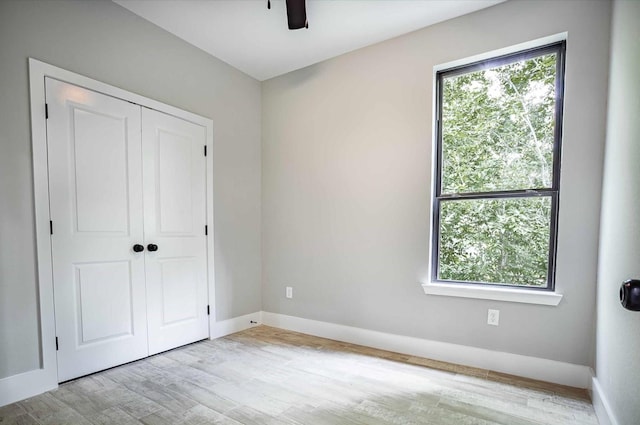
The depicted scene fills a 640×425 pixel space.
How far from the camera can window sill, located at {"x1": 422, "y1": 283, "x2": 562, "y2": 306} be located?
7.12 feet

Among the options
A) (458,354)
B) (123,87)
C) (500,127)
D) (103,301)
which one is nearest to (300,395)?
(458,354)

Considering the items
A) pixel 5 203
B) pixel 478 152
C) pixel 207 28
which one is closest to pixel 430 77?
pixel 478 152

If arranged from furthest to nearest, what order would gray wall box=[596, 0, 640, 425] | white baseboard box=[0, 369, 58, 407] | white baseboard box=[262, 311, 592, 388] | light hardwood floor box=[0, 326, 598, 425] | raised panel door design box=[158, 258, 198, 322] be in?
raised panel door design box=[158, 258, 198, 322] → white baseboard box=[262, 311, 592, 388] → white baseboard box=[0, 369, 58, 407] → light hardwood floor box=[0, 326, 598, 425] → gray wall box=[596, 0, 640, 425]

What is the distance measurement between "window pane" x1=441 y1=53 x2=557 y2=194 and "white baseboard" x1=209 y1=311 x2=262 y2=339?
2.47 metres

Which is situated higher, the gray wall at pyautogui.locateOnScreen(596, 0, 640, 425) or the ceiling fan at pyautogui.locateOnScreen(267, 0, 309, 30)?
the ceiling fan at pyautogui.locateOnScreen(267, 0, 309, 30)

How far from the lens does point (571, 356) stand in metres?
2.13

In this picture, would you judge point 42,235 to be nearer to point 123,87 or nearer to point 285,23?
point 123,87

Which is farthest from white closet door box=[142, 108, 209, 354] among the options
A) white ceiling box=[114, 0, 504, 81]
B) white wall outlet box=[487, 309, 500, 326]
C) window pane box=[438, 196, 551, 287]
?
white wall outlet box=[487, 309, 500, 326]

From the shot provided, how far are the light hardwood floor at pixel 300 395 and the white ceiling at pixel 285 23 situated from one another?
9.18ft

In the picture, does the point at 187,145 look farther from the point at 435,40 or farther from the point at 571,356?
the point at 571,356

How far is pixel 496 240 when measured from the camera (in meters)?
2.45

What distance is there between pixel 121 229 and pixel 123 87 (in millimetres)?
1139

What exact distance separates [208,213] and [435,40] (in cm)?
261

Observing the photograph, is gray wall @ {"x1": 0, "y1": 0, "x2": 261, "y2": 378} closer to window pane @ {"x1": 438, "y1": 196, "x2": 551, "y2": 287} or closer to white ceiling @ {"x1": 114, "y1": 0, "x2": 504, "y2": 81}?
white ceiling @ {"x1": 114, "y1": 0, "x2": 504, "y2": 81}
